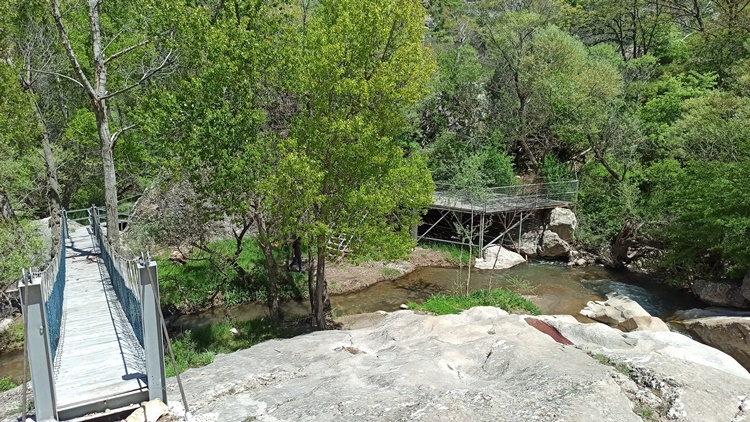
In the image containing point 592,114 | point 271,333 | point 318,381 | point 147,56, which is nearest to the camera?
point 318,381

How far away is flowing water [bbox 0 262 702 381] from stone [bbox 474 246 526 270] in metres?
0.47

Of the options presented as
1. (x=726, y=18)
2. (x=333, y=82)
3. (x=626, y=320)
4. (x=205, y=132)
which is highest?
(x=726, y=18)

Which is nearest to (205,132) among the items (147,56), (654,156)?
(147,56)

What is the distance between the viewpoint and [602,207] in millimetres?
28359

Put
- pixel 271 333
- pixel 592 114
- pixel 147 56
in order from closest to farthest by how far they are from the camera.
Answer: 1. pixel 271 333
2. pixel 147 56
3. pixel 592 114

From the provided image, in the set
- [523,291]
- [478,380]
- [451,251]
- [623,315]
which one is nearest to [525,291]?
[523,291]

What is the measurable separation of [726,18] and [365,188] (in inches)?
1258

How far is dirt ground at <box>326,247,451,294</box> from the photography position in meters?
23.6

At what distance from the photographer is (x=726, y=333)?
15.8m

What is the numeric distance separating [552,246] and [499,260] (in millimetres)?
3253

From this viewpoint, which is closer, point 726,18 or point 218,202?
point 218,202

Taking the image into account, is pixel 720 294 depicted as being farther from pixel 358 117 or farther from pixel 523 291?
pixel 358 117

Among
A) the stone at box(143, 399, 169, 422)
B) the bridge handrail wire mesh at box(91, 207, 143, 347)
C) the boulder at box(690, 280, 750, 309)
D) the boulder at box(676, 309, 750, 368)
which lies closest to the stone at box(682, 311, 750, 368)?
the boulder at box(676, 309, 750, 368)

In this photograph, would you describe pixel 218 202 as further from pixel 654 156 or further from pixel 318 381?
pixel 654 156
